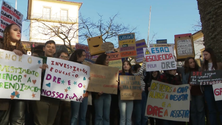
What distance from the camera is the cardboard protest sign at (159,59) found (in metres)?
5.89

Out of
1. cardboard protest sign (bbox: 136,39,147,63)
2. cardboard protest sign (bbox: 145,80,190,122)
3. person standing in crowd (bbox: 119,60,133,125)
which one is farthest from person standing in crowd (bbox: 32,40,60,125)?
cardboard protest sign (bbox: 136,39,147,63)

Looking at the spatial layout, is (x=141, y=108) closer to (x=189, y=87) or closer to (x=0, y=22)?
(x=189, y=87)

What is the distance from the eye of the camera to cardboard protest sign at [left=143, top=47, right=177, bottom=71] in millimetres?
5891

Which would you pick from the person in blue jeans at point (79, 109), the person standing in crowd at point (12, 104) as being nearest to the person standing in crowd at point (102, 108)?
the person in blue jeans at point (79, 109)

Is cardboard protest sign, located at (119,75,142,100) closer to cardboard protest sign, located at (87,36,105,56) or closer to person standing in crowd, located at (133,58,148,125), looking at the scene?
person standing in crowd, located at (133,58,148,125)

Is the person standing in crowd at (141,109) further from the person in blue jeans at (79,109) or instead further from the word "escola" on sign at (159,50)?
the person in blue jeans at (79,109)

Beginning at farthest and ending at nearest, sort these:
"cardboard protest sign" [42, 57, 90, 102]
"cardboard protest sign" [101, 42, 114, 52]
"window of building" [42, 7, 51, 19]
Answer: "window of building" [42, 7, 51, 19] → "cardboard protest sign" [101, 42, 114, 52] → "cardboard protest sign" [42, 57, 90, 102]

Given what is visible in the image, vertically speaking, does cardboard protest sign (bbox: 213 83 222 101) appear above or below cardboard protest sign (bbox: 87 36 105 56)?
below

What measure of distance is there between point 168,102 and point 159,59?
1207mm

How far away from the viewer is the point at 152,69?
589 centimetres

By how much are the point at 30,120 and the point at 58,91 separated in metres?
1.06

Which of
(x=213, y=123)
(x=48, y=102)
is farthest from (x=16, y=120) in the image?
(x=213, y=123)

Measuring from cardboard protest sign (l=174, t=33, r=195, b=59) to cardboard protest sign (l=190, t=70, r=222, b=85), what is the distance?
1447 millimetres

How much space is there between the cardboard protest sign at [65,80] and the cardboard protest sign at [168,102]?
6.47 ft
